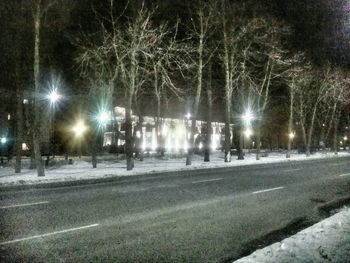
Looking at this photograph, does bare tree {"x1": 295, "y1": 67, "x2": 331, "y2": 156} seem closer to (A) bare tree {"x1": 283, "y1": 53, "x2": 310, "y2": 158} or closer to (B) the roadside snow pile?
(A) bare tree {"x1": 283, "y1": 53, "x2": 310, "y2": 158}

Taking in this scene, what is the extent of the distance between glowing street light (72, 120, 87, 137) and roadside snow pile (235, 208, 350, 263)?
4160 cm

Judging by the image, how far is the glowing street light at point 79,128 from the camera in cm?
4894

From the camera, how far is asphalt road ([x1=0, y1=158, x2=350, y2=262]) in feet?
25.5

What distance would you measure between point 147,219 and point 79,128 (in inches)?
1562

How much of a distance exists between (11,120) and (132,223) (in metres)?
40.2

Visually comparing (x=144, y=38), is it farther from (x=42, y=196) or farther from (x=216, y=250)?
(x=216, y=250)

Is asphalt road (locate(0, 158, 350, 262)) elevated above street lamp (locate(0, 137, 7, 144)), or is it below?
below

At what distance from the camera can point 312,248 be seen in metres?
7.54

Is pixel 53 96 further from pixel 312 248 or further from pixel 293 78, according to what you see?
pixel 312 248

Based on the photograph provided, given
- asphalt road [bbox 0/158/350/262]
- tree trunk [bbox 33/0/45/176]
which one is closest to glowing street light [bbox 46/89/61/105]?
tree trunk [bbox 33/0/45/176]

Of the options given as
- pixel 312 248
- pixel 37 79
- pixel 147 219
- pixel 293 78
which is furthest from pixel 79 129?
pixel 312 248

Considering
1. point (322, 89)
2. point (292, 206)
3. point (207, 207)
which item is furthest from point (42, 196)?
point (322, 89)

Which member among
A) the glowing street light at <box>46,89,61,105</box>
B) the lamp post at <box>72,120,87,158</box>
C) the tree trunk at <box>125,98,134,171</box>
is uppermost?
the glowing street light at <box>46,89,61,105</box>

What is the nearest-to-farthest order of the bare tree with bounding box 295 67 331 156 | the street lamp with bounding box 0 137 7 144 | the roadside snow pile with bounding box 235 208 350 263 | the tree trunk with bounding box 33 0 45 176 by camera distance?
the roadside snow pile with bounding box 235 208 350 263 → the tree trunk with bounding box 33 0 45 176 → the street lamp with bounding box 0 137 7 144 → the bare tree with bounding box 295 67 331 156
